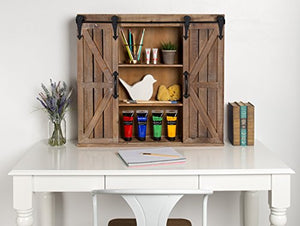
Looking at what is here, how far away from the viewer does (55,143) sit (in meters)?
3.30

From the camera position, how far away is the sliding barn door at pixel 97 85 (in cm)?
328

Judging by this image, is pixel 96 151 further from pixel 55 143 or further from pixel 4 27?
pixel 4 27

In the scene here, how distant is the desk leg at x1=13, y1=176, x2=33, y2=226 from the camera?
2.76 m

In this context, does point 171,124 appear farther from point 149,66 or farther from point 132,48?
point 132,48

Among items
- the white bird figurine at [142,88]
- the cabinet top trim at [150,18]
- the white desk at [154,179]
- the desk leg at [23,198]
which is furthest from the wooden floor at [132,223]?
the cabinet top trim at [150,18]

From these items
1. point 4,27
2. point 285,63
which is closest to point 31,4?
point 4,27

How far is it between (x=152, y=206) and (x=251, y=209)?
1.15 meters

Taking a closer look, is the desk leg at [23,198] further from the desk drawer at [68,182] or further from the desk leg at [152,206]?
the desk leg at [152,206]

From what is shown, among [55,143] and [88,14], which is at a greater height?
[88,14]

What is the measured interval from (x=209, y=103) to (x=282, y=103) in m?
0.50

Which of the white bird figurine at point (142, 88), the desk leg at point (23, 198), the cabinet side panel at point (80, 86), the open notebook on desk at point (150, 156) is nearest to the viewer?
the desk leg at point (23, 198)

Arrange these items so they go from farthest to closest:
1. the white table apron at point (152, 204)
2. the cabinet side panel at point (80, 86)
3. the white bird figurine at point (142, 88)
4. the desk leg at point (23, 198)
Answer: the white bird figurine at point (142, 88) → the cabinet side panel at point (80, 86) → the desk leg at point (23, 198) → the white table apron at point (152, 204)

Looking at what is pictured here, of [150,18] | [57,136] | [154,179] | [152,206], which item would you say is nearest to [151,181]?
[154,179]

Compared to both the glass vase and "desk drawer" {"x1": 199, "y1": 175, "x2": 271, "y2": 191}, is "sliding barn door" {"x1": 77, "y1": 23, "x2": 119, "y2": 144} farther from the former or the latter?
"desk drawer" {"x1": 199, "y1": 175, "x2": 271, "y2": 191}
